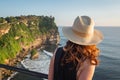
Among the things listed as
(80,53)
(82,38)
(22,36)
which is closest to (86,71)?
(80,53)

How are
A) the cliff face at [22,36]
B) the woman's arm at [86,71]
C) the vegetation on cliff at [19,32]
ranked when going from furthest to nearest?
the vegetation on cliff at [19,32]
the cliff face at [22,36]
the woman's arm at [86,71]

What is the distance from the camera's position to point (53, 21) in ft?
466

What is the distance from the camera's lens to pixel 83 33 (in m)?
2.98

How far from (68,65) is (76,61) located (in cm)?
11

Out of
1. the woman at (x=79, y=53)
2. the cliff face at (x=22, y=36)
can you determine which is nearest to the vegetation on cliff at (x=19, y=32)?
the cliff face at (x=22, y=36)

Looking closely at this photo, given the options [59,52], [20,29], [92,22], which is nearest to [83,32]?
[92,22]

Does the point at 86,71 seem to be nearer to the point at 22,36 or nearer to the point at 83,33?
the point at 83,33

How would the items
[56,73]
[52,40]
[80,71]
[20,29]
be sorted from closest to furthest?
[80,71] < [56,73] < [20,29] < [52,40]

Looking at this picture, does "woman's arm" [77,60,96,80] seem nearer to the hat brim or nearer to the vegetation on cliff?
the hat brim

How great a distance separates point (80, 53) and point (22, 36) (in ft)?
315

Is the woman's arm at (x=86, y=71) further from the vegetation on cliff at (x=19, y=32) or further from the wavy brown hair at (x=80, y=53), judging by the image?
the vegetation on cliff at (x=19, y=32)

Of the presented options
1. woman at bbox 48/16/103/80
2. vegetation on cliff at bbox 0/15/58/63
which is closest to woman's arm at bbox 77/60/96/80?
woman at bbox 48/16/103/80

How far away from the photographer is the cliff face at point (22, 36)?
78.9 metres

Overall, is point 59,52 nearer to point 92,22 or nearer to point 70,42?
point 70,42
